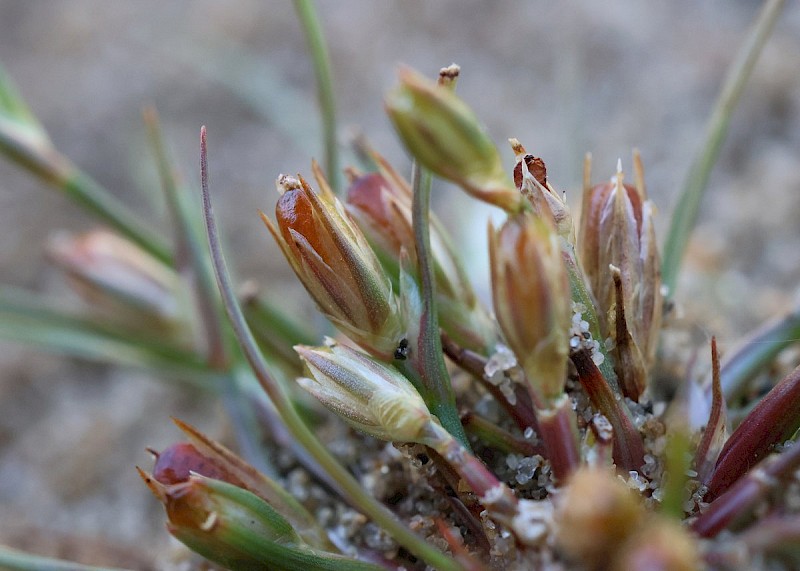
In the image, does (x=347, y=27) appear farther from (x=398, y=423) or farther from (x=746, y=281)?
(x=398, y=423)

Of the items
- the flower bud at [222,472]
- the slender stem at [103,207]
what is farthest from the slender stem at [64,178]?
the flower bud at [222,472]

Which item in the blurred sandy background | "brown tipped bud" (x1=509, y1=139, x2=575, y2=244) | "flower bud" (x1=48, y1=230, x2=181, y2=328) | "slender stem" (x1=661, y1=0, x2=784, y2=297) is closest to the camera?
"brown tipped bud" (x1=509, y1=139, x2=575, y2=244)

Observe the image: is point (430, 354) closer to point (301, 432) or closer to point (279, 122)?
point (301, 432)

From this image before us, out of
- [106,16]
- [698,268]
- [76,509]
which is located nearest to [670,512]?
[698,268]

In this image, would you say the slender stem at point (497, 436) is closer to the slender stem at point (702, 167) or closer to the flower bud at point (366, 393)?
the flower bud at point (366, 393)

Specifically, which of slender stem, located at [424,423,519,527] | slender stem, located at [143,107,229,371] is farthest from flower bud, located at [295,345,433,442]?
slender stem, located at [143,107,229,371]

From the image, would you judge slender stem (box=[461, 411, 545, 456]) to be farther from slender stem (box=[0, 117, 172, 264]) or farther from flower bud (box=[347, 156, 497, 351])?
slender stem (box=[0, 117, 172, 264])

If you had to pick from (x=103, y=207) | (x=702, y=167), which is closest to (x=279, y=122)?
(x=103, y=207)
